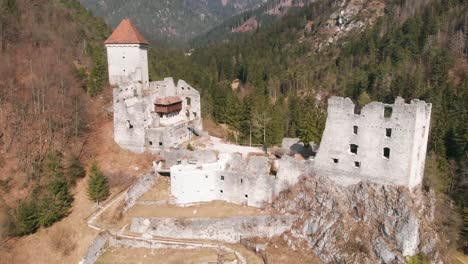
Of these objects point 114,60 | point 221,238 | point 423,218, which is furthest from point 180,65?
point 423,218

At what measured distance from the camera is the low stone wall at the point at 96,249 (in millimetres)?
34600

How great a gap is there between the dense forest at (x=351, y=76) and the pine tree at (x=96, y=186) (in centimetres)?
2097

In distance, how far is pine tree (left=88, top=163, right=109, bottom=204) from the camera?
3969 cm

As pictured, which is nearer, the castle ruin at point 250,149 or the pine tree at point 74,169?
the castle ruin at point 250,149

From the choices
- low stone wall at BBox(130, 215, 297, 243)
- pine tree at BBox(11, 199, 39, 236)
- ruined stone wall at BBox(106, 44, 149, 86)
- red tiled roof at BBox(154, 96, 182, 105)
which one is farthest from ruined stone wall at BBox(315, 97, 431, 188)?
ruined stone wall at BBox(106, 44, 149, 86)

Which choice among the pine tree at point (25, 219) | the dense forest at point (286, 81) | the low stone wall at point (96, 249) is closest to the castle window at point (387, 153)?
the dense forest at point (286, 81)

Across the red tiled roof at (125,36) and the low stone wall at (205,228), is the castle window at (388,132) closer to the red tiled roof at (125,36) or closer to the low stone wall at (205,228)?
the low stone wall at (205,228)

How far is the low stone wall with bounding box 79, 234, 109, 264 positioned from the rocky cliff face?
1566 cm

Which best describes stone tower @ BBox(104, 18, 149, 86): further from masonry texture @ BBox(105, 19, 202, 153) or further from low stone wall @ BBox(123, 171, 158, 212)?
low stone wall @ BBox(123, 171, 158, 212)

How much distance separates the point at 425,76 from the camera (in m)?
82.4

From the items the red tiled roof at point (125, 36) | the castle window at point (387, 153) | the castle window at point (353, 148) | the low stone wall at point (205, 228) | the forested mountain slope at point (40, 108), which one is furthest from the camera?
the red tiled roof at point (125, 36)

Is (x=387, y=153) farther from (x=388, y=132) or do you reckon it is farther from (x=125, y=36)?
(x=125, y=36)

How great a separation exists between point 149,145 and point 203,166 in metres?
9.43

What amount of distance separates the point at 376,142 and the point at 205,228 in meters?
16.7
